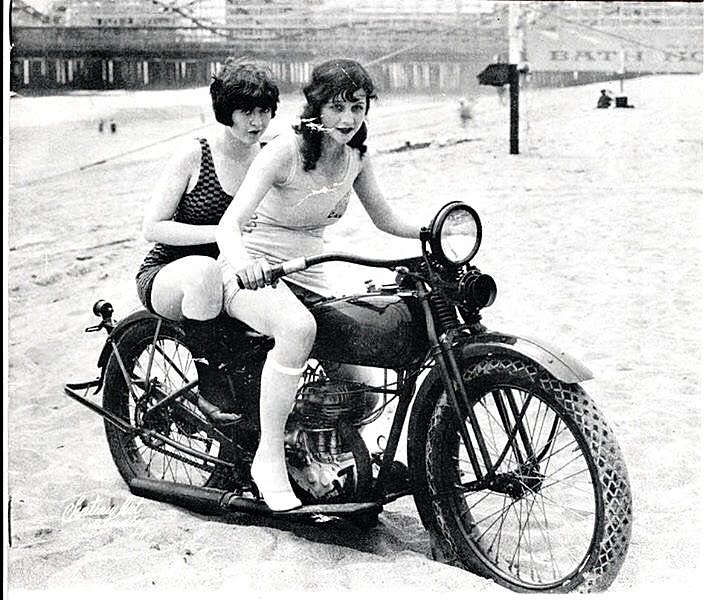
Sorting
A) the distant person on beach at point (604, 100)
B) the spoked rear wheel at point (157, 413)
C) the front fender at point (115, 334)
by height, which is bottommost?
the spoked rear wheel at point (157, 413)

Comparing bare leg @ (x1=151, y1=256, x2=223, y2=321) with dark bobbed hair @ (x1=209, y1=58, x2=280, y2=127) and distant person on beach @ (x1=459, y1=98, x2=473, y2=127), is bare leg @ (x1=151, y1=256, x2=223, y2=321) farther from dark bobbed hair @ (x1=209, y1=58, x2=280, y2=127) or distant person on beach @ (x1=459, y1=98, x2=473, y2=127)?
distant person on beach @ (x1=459, y1=98, x2=473, y2=127)

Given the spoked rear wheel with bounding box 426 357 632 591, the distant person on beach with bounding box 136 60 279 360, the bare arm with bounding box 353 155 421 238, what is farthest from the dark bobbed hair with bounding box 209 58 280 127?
the spoked rear wheel with bounding box 426 357 632 591

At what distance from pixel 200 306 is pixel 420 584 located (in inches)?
41.5

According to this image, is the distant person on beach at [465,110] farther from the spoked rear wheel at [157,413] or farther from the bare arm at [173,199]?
the spoked rear wheel at [157,413]

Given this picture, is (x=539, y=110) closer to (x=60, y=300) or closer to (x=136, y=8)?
(x=136, y=8)

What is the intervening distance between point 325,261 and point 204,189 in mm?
615

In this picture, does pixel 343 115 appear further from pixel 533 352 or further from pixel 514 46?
pixel 514 46

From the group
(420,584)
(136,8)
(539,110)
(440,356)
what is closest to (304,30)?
(136,8)

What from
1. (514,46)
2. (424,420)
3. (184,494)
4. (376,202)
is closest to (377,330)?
(424,420)

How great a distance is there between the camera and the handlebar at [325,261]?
2.59 meters

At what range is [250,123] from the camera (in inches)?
116

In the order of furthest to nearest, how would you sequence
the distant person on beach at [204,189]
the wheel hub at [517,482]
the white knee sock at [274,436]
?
1. the distant person on beach at [204,189]
2. the white knee sock at [274,436]
3. the wheel hub at [517,482]
